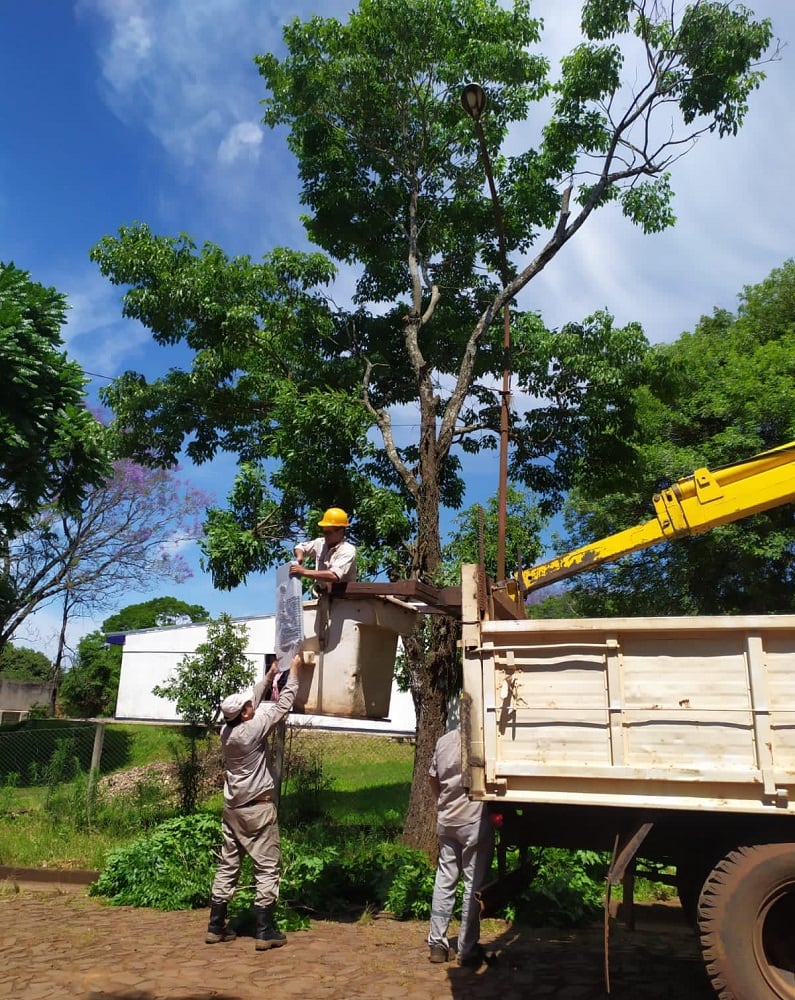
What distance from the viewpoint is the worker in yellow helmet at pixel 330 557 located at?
221 inches

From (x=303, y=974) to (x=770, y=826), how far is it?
3.12m

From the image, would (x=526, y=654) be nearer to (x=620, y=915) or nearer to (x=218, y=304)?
(x=620, y=915)

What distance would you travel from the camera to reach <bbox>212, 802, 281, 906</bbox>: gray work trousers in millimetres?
6051

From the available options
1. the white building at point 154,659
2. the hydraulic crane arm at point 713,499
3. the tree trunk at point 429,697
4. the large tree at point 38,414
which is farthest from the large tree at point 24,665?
the hydraulic crane arm at point 713,499

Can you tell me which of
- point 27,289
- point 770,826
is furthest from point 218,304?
point 770,826

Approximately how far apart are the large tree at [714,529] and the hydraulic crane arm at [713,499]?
702cm

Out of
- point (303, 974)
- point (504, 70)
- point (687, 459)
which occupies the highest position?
point (504, 70)

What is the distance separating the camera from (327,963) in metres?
5.62

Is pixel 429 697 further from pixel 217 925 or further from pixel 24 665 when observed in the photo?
pixel 24 665

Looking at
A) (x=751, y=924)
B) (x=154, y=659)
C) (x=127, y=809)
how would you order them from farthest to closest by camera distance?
(x=154, y=659) → (x=127, y=809) → (x=751, y=924)

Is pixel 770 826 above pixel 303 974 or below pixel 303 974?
above

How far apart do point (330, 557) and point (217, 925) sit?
2.87m

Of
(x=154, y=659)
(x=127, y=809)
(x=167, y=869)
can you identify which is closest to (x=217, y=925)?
(x=167, y=869)

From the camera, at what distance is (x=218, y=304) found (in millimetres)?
11469
